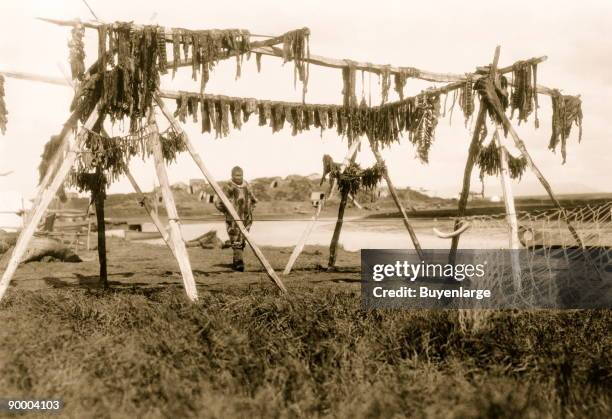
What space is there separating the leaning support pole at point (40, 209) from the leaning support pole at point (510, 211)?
619 cm

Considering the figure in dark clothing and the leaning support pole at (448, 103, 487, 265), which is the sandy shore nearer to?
the figure in dark clothing

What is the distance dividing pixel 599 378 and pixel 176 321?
175 inches

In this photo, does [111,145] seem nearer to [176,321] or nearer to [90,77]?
[90,77]

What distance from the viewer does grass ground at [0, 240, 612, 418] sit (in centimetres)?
496

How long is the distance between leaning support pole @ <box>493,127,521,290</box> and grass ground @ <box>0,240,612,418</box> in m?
0.98

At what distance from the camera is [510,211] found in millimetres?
9086

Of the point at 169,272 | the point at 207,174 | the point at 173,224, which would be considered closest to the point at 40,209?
the point at 173,224

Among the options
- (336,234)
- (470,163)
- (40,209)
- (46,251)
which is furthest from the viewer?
(46,251)

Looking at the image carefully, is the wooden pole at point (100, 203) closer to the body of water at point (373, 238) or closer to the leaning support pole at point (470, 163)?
the body of water at point (373, 238)

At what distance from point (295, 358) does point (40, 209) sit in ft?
13.4

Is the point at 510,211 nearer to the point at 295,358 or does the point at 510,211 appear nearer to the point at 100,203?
the point at 295,358

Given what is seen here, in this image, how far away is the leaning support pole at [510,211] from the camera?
830 centimetres

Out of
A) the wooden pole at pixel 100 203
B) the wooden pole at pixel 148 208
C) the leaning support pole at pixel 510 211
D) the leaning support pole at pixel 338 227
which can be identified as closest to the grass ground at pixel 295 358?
the leaning support pole at pixel 510 211

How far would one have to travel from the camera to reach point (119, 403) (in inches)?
200
